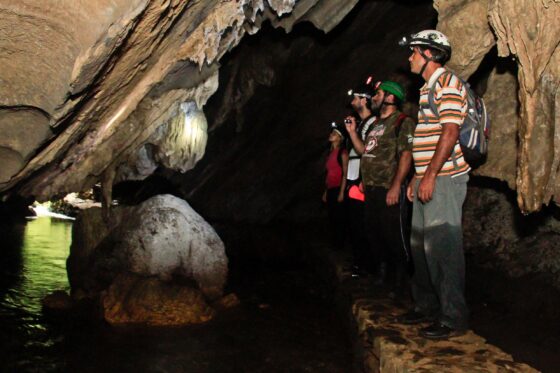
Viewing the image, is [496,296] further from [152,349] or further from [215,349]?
[152,349]

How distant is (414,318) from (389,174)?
1355 mm

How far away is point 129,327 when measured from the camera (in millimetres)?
5426

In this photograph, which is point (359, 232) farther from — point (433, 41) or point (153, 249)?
point (433, 41)

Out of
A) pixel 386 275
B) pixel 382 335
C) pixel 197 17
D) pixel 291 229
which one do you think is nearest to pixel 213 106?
pixel 291 229

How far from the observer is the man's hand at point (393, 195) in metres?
4.57

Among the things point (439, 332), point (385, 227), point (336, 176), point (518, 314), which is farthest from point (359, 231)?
point (439, 332)

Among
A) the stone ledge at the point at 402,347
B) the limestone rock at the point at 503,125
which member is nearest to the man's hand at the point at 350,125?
the limestone rock at the point at 503,125

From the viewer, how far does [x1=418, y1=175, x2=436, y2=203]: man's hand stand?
3598mm

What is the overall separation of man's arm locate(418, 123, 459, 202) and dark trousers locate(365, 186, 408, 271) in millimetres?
1060

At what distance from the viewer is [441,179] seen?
3.68 meters

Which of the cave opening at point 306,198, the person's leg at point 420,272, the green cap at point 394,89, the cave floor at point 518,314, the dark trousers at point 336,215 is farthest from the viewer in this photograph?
the dark trousers at point 336,215

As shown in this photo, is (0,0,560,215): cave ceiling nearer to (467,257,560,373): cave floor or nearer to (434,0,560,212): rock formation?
(434,0,560,212): rock formation

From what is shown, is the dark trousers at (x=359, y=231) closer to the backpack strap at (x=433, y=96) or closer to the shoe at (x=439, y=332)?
the shoe at (x=439, y=332)

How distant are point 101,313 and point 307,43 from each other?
5288 millimetres
